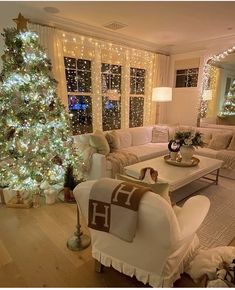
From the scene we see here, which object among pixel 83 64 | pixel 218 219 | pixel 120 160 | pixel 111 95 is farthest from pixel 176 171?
pixel 83 64

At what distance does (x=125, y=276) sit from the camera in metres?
1.79

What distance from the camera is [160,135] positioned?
4965 mm

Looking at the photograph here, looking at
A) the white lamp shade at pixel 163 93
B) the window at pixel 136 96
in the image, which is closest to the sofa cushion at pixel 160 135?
the white lamp shade at pixel 163 93

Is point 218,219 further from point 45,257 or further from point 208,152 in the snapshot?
point 45,257

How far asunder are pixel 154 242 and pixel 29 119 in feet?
7.80

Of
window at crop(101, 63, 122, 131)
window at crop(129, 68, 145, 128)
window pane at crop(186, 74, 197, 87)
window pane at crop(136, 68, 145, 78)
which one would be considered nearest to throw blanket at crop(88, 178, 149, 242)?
window at crop(101, 63, 122, 131)

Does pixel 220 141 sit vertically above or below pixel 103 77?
below

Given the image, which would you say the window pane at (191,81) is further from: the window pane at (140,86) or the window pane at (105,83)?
the window pane at (105,83)

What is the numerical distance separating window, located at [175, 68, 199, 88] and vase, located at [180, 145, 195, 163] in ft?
8.63

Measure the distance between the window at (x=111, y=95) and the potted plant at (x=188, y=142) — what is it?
6.64 ft

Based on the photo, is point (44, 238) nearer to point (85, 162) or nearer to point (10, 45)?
point (85, 162)

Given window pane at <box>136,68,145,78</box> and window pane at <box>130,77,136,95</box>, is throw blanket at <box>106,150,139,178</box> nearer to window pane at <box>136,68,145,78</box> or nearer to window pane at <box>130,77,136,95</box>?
window pane at <box>130,77,136,95</box>

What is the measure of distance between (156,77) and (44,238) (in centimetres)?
461

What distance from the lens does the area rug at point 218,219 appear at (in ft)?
7.42
